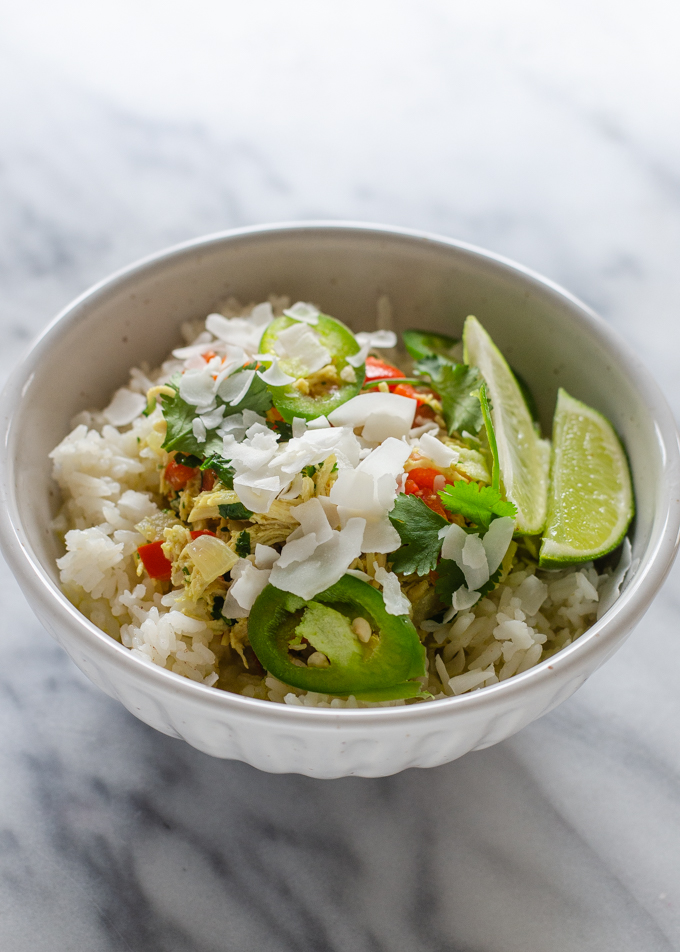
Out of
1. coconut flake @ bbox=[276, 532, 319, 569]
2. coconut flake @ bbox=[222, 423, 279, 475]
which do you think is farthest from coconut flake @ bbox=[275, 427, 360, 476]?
coconut flake @ bbox=[276, 532, 319, 569]

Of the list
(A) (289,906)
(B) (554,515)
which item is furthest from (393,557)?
(A) (289,906)

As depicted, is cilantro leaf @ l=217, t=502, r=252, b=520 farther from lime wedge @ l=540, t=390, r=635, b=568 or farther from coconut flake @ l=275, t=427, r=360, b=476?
lime wedge @ l=540, t=390, r=635, b=568

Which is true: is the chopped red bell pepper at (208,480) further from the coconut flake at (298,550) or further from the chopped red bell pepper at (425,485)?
the chopped red bell pepper at (425,485)

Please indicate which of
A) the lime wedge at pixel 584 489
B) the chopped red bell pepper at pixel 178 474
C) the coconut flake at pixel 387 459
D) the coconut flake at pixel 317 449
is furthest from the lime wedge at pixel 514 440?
the chopped red bell pepper at pixel 178 474

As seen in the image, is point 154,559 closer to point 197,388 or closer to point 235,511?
point 235,511

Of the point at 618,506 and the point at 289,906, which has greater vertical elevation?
the point at 618,506

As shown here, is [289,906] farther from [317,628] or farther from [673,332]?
[673,332]
